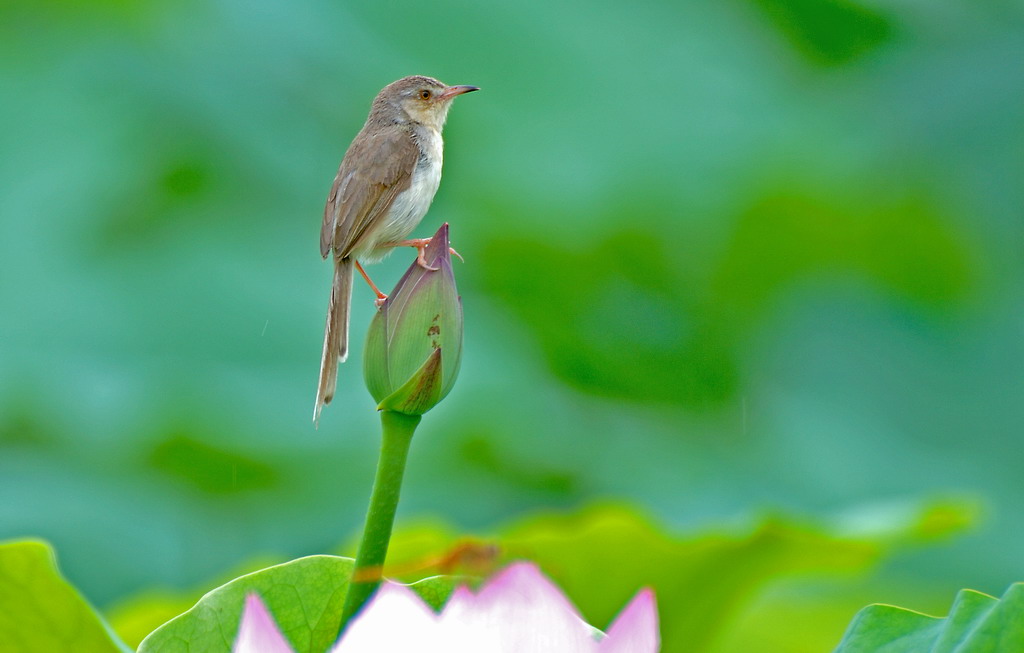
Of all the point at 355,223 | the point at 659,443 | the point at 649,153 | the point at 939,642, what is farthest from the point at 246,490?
the point at 939,642

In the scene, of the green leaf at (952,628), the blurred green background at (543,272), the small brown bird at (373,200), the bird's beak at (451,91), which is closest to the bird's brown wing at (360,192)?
the small brown bird at (373,200)

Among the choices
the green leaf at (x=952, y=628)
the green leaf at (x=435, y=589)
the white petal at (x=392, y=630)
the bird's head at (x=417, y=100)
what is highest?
the bird's head at (x=417, y=100)

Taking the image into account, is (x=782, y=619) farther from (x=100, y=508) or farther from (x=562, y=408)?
(x=100, y=508)

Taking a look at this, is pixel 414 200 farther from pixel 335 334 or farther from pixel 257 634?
pixel 257 634

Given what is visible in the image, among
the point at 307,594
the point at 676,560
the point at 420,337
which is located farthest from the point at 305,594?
the point at 676,560

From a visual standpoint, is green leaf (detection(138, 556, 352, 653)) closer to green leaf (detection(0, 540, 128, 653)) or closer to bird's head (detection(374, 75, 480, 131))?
green leaf (detection(0, 540, 128, 653))

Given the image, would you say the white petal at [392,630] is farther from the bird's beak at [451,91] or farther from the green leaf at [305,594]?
the bird's beak at [451,91]
